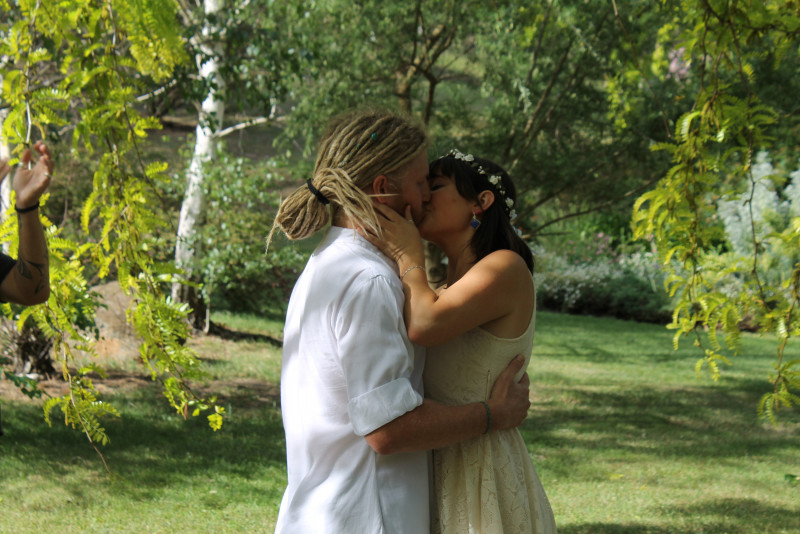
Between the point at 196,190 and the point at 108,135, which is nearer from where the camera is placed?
the point at 108,135

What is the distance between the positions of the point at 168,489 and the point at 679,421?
5.01m

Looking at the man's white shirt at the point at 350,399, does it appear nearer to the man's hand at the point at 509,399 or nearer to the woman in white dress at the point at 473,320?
the woman in white dress at the point at 473,320

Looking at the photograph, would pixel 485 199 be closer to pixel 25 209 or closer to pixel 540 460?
pixel 25 209

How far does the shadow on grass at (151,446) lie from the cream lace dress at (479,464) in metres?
3.43

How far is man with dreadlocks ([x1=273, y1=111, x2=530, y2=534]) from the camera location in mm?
1790

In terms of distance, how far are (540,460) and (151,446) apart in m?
3.06

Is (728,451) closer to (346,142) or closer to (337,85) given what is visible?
(337,85)

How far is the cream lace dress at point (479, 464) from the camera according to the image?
2.10m

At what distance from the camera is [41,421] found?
257 inches

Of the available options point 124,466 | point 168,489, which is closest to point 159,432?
point 124,466

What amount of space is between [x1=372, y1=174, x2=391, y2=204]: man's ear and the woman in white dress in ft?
0.12

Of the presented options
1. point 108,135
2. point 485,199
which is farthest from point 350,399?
point 108,135

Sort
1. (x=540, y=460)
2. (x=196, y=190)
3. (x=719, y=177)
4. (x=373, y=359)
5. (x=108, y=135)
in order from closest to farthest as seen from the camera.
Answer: (x=373, y=359) < (x=108, y=135) < (x=719, y=177) < (x=540, y=460) < (x=196, y=190)

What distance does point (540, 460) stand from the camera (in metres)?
6.40
